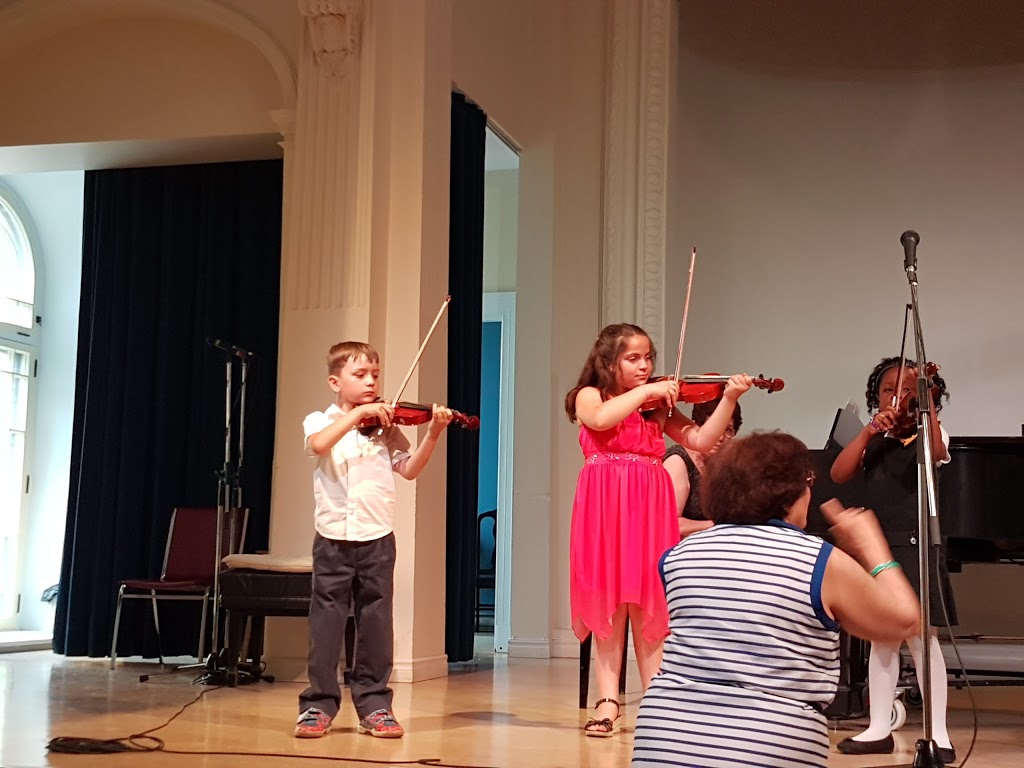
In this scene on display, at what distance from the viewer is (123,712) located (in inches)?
160

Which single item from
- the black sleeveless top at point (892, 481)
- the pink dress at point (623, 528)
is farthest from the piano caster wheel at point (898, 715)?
the pink dress at point (623, 528)

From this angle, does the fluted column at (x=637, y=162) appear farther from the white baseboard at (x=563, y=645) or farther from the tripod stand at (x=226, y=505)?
the tripod stand at (x=226, y=505)

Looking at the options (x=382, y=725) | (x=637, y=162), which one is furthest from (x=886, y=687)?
(x=637, y=162)

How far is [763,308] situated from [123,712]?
5.03m

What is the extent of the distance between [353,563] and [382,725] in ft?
1.58

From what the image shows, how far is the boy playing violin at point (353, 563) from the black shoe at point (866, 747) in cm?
128

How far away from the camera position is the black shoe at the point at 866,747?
3.32 metres

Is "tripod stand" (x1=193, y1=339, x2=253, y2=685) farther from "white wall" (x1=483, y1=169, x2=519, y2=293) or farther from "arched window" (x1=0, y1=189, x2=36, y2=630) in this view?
"arched window" (x1=0, y1=189, x2=36, y2=630)

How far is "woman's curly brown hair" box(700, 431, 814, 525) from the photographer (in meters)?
1.86

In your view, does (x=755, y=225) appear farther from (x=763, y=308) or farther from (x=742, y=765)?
(x=742, y=765)

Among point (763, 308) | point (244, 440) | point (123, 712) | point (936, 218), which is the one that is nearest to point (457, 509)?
point (244, 440)

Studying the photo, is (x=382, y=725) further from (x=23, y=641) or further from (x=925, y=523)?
(x=23, y=641)

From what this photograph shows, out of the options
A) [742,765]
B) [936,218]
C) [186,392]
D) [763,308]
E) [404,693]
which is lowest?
[404,693]

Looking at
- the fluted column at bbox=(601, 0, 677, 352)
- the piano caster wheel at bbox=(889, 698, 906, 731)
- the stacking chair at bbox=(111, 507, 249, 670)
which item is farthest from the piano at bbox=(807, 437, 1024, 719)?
the stacking chair at bbox=(111, 507, 249, 670)
